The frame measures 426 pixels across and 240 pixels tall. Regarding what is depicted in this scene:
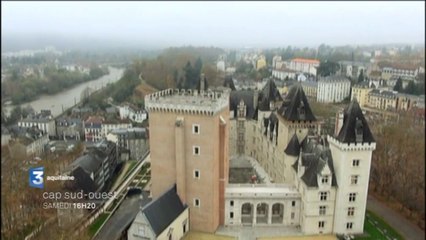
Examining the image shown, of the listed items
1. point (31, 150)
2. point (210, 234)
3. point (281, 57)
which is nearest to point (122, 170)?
point (31, 150)

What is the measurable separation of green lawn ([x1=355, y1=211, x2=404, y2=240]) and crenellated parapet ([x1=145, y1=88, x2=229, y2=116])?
9764 mm

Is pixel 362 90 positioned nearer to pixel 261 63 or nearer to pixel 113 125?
pixel 261 63

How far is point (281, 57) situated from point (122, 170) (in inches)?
1065

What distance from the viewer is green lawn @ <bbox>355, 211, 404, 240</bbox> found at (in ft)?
64.5

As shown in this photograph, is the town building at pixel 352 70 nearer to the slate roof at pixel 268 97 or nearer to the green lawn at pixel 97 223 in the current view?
the slate roof at pixel 268 97

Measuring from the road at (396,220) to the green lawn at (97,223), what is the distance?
15.2 m

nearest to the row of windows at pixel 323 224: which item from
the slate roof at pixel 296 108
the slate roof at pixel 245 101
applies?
the slate roof at pixel 296 108

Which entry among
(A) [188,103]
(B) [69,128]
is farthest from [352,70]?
(B) [69,128]

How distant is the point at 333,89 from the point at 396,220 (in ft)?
39.1

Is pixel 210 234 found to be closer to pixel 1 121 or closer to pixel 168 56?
pixel 1 121

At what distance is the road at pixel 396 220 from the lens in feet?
65.6

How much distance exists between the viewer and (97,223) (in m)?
19.8

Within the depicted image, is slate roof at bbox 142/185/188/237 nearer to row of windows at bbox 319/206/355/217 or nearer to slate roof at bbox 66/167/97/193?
slate roof at bbox 66/167/97/193

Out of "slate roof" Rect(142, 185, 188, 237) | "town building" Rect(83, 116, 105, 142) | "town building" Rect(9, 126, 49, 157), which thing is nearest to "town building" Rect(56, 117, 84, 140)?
"town building" Rect(83, 116, 105, 142)
